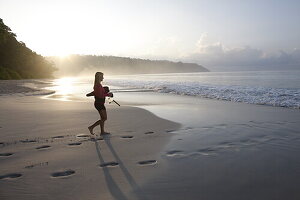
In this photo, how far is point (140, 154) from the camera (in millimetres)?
5484

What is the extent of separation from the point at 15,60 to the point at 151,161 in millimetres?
63696

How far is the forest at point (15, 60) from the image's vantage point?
51844mm

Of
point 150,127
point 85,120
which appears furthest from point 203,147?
point 85,120

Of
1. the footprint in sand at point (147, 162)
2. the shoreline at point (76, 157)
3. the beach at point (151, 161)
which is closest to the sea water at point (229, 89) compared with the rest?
the beach at point (151, 161)

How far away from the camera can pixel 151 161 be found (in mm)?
5012

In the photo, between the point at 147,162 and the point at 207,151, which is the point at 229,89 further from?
the point at 147,162

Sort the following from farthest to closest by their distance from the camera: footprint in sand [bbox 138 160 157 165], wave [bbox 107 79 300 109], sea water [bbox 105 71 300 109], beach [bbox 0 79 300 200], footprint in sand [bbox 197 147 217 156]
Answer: sea water [bbox 105 71 300 109] → wave [bbox 107 79 300 109] → footprint in sand [bbox 197 147 217 156] → footprint in sand [bbox 138 160 157 165] → beach [bbox 0 79 300 200]

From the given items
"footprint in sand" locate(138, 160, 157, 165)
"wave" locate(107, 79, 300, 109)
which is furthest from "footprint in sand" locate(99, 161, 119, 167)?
"wave" locate(107, 79, 300, 109)

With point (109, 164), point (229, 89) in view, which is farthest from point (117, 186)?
point (229, 89)

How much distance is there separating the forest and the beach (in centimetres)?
4857

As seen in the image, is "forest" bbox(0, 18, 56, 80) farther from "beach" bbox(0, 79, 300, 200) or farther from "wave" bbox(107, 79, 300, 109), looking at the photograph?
"beach" bbox(0, 79, 300, 200)

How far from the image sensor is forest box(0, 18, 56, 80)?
51844mm

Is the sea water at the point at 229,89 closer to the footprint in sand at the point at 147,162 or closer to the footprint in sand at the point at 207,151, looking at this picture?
the footprint in sand at the point at 207,151

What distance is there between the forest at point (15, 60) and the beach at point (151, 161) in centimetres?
4857
